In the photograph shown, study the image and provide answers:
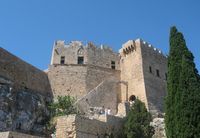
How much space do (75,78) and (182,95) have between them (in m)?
18.2

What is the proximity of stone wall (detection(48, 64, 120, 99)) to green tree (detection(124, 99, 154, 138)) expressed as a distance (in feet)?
35.1

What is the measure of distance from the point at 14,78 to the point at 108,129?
12.8m

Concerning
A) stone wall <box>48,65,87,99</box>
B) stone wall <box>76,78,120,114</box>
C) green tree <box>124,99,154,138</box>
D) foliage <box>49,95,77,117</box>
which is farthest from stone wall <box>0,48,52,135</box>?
green tree <box>124,99,154,138</box>

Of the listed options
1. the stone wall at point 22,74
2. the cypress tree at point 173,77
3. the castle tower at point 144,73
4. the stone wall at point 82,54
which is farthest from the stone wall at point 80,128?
the stone wall at point 82,54

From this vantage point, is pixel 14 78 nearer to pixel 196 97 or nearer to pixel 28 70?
pixel 28 70

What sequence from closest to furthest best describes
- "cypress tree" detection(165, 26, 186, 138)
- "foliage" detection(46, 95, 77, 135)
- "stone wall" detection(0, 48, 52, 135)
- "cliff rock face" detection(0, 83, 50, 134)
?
"cypress tree" detection(165, 26, 186, 138), "cliff rock face" detection(0, 83, 50, 134), "foliage" detection(46, 95, 77, 135), "stone wall" detection(0, 48, 52, 135)

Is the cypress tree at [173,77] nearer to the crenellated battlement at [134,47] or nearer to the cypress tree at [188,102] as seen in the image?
the cypress tree at [188,102]

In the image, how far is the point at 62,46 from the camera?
118ft

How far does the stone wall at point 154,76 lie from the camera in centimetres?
3269

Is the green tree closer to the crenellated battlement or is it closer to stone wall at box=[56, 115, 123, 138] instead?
stone wall at box=[56, 115, 123, 138]

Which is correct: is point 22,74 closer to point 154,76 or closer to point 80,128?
point 154,76

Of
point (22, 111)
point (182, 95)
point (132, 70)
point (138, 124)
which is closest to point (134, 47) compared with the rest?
point (132, 70)

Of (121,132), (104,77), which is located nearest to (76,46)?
(104,77)

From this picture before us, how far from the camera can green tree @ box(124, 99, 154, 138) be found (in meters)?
20.6
